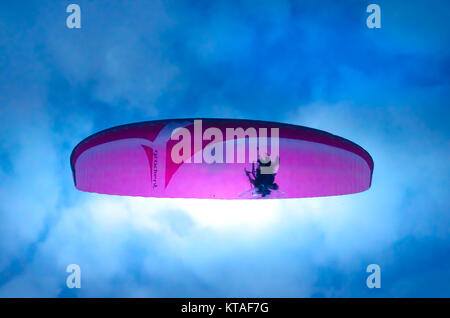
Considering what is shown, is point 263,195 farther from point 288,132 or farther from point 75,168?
point 75,168

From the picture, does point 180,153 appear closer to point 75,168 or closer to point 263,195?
point 263,195

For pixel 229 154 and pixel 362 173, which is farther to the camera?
pixel 362 173

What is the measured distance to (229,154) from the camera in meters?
8.15

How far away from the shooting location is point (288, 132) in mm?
8414

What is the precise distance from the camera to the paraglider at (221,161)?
816 centimetres

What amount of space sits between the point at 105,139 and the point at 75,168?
122cm

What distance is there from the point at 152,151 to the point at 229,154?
167cm

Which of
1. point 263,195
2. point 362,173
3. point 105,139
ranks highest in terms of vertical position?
point 105,139

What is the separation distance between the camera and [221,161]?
8180 mm

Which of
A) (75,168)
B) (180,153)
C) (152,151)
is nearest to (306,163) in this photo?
(180,153)

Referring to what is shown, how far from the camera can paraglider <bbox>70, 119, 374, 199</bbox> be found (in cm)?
816

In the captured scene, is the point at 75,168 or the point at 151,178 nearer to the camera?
the point at 151,178

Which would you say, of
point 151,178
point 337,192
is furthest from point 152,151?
point 337,192

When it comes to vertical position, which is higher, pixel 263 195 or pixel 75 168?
pixel 75 168
